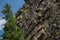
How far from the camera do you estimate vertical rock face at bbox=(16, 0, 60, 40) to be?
250 feet

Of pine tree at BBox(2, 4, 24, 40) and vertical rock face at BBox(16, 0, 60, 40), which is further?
vertical rock face at BBox(16, 0, 60, 40)

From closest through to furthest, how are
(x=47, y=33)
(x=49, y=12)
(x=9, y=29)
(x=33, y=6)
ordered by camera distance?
(x=9, y=29)
(x=47, y=33)
(x=49, y=12)
(x=33, y=6)

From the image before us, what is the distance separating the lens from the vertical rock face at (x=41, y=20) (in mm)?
76050

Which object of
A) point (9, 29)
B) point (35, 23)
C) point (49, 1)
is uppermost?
point (49, 1)

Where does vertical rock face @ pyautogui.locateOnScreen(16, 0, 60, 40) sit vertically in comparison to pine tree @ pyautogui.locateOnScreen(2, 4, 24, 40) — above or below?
above

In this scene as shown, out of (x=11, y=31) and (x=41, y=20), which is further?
(x=41, y=20)

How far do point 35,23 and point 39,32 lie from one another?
13.0 feet

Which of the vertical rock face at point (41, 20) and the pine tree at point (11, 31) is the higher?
the vertical rock face at point (41, 20)

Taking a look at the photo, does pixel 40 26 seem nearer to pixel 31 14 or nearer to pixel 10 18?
pixel 31 14

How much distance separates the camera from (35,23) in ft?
269

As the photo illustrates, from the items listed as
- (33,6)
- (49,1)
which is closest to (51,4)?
(49,1)

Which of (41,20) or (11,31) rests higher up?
(41,20)

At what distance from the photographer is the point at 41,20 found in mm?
82000

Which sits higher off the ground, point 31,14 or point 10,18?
point 31,14
